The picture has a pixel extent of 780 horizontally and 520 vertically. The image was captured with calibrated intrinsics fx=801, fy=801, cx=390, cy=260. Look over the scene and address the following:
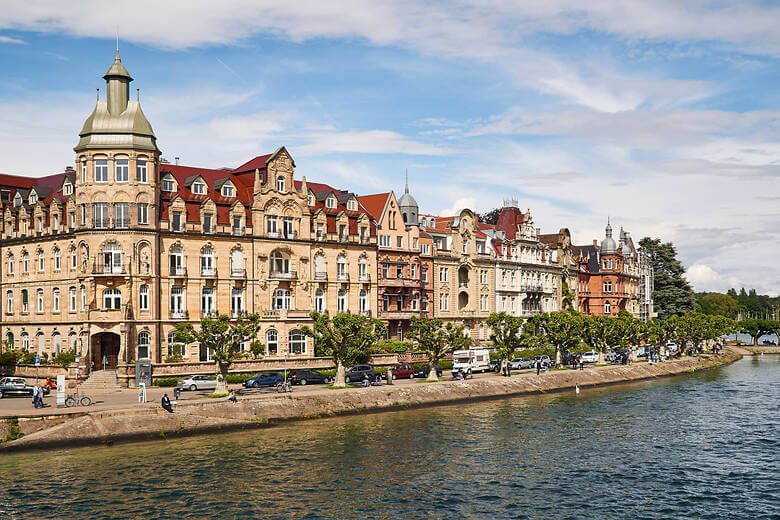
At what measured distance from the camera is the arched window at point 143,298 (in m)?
89.4

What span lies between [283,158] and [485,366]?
126ft

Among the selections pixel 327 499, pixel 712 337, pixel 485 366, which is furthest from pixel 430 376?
pixel 712 337

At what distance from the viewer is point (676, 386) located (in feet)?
345

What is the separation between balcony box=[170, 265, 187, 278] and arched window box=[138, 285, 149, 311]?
143 inches

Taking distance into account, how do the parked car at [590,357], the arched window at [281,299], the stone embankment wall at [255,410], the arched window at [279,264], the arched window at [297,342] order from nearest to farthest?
the stone embankment wall at [255,410] < the arched window at [297,342] < the arched window at [281,299] < the arched window at [279,264] < the parked car at [590,357]

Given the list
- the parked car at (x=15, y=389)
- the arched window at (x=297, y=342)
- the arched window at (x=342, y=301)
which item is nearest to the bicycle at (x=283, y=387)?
the arched window at (x=297, y=342)

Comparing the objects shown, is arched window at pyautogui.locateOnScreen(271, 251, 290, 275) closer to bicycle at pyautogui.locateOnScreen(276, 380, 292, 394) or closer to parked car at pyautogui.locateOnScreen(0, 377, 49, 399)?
bicycle at pyautogui.locateOnScreen(276, 380, 292, 394)

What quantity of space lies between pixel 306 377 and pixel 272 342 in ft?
39.5

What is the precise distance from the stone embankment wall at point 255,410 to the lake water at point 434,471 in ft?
7.32

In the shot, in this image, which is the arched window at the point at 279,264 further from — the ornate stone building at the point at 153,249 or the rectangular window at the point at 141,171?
the rectangular window at the point at 141,171

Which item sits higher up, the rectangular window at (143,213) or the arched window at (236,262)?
the rectangular window at (143,213)

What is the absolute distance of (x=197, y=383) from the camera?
8119cm

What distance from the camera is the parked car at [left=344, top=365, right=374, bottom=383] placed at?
293 ft

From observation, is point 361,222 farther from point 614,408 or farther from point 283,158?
point 614,408
